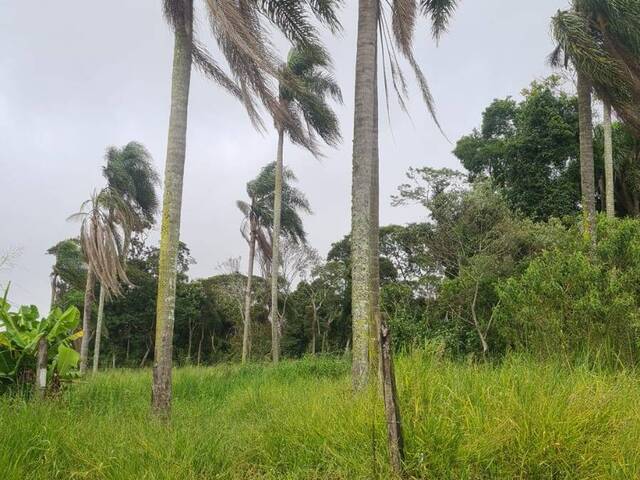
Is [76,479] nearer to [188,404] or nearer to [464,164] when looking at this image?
[188,404]

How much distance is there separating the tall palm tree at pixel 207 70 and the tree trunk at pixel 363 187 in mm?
828

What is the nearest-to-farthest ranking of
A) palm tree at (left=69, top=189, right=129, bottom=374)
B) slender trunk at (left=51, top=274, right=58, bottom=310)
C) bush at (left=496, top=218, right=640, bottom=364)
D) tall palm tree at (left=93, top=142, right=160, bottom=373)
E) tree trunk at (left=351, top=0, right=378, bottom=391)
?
1. bush at (left=496, top=218, right=640, bottom=364)
2. tree trunk at (left=351, top=0, right=378, bottom=391)
3. palm tree at (left=69, top=189, right=129, bottom=374)
4. tall palm tree at (left=93, top=142, right=160, bottom=373)
5. slender trunk at (left=51, top=274, right=58, bottom=310)

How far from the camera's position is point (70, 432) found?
4070 mm

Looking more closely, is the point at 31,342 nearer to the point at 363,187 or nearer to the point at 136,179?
the point at 363,187

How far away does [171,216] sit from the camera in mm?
6207

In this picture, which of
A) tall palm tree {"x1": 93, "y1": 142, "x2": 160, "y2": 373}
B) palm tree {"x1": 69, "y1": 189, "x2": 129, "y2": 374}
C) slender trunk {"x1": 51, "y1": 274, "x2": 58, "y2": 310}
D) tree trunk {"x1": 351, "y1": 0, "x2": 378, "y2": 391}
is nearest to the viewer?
tree trunk {"x1": 351, "y1": 0, "x2": 378, "y2": 391}

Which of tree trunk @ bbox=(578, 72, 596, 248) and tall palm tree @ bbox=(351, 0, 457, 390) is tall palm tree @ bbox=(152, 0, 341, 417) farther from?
tree trunk @ bbox=(578, 72, 596, 248)

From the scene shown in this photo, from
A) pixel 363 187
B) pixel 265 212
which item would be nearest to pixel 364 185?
pixel 363 187

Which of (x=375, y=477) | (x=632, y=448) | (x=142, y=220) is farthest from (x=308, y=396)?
(x=142, y=220)

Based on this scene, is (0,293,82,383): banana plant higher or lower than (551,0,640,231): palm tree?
lower

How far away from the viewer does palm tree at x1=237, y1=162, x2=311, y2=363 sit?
22156 millimetres

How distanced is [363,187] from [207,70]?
2.85m

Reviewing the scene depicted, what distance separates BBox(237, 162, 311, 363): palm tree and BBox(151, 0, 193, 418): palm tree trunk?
15.2 m

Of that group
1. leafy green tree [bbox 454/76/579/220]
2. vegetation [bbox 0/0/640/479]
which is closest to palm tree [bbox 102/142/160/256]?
vegetation [bbox 0/0/640/479]
